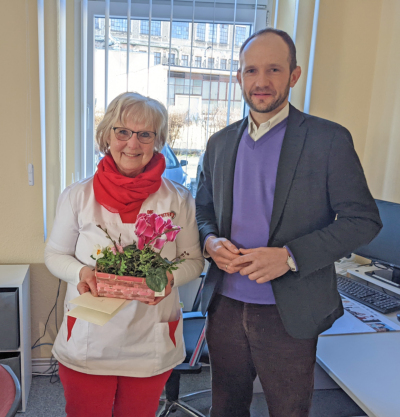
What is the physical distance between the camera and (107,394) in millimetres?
1365

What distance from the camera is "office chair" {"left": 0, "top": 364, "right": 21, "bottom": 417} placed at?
0.87 meters

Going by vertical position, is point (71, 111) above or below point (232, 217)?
above

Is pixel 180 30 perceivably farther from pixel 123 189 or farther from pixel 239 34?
pixel 123 189

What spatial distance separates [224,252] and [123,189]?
0.44 m

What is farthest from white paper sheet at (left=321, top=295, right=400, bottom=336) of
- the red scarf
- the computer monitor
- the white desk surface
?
the red scarf

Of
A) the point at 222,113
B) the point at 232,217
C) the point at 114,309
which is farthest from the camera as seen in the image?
the point at 222,113

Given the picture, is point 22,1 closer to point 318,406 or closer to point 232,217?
point 232,217

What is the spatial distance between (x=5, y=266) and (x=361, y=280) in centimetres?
224

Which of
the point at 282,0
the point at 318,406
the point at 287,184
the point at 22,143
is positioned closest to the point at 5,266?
the point at 22,143

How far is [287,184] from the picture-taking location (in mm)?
1290

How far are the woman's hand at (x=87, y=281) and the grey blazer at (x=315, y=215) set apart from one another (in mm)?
626

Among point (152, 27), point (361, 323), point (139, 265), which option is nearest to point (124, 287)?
point (139, 265)

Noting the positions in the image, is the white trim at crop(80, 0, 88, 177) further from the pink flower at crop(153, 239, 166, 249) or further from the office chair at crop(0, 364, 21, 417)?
the office chair at crop(0, 364, 21, 417)

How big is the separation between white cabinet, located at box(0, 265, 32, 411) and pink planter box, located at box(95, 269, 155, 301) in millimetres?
1095
